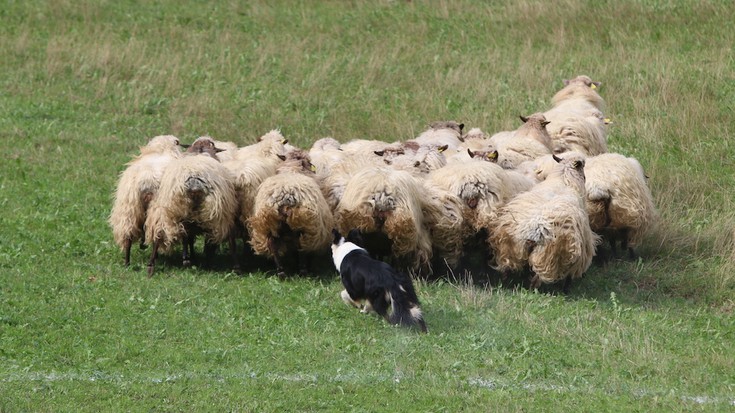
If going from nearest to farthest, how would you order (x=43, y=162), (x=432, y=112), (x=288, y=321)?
1. (x=288, y=321)
2. (x=43, y=162)
3. (x=432, y=112)

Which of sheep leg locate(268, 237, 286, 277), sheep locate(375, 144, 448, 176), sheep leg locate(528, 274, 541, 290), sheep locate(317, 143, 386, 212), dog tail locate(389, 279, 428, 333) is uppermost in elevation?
sheep locate(375, 144, 448, 176)

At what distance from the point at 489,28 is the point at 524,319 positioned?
1332 cm

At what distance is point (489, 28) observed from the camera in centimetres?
2319

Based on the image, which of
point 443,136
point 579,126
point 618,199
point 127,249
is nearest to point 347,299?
point 127,249

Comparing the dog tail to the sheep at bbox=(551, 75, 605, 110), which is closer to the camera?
the dog tail

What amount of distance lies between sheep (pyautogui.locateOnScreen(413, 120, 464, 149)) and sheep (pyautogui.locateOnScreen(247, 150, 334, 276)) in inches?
116

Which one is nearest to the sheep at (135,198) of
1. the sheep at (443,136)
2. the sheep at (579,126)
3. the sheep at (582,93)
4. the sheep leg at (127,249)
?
the sheep leg at (127,249)

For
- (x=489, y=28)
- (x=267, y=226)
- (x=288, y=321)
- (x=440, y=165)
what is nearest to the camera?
(x=288, y=321)

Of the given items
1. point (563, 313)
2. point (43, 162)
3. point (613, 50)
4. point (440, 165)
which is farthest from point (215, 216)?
point (613, 50)

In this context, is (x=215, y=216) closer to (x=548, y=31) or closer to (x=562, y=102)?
(x=562, y=102)

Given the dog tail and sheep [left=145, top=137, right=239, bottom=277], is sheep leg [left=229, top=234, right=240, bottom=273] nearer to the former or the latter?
sheep [left=145, top=137, right=239, bottom=277]

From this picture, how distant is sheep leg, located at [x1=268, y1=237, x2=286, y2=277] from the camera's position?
12.2 metres

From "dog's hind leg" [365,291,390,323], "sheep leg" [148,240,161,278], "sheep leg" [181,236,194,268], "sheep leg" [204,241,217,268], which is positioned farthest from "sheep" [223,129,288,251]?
"dog's hind leg" [365,291,390,323]

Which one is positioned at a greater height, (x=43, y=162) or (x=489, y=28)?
(x=489, y=28)
